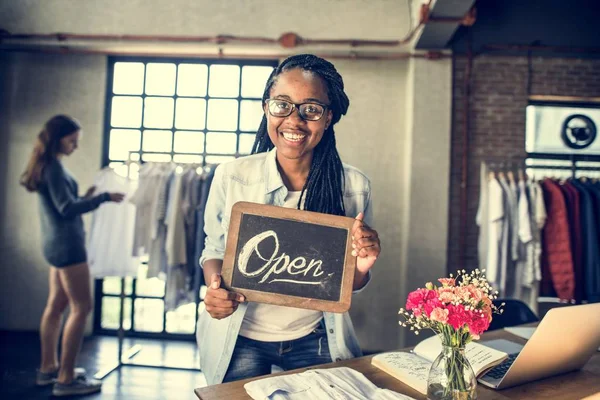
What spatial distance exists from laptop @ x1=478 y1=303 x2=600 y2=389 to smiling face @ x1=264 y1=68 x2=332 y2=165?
866mm

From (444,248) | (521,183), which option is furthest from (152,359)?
(521,183)

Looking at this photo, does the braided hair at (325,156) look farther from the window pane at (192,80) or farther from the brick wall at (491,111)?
the window pane at (192,80)

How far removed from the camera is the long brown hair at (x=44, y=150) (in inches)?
127

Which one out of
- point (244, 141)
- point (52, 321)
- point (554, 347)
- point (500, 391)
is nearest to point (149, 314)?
point (52, 321)

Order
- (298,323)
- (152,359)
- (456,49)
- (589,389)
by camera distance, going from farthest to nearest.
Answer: (456,49) → (152,359) → (298,323) → (589,389)

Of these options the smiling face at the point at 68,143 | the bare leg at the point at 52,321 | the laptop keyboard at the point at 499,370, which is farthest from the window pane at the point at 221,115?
the laptop keyboard at the point at 499,370

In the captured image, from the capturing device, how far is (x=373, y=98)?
458cm

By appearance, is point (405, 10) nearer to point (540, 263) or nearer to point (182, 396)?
point (540, 263)

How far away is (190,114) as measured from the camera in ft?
16.0

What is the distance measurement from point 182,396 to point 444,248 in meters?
2.49

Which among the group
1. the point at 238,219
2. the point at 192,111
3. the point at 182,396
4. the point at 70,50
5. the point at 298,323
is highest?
the point at 70,50

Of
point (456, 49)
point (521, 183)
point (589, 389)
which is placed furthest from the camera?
point (456, 49)

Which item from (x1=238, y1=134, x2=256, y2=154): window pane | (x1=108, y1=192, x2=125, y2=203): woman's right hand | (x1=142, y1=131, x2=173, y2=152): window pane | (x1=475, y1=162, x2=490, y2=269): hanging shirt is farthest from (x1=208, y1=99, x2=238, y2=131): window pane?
(x1=475, y1=162, x2=490, y2=269): hanging shirt

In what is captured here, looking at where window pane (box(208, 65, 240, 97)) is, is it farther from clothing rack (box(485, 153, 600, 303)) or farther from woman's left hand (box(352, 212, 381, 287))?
woman's left hand (box(352, 212, 381, 287))
